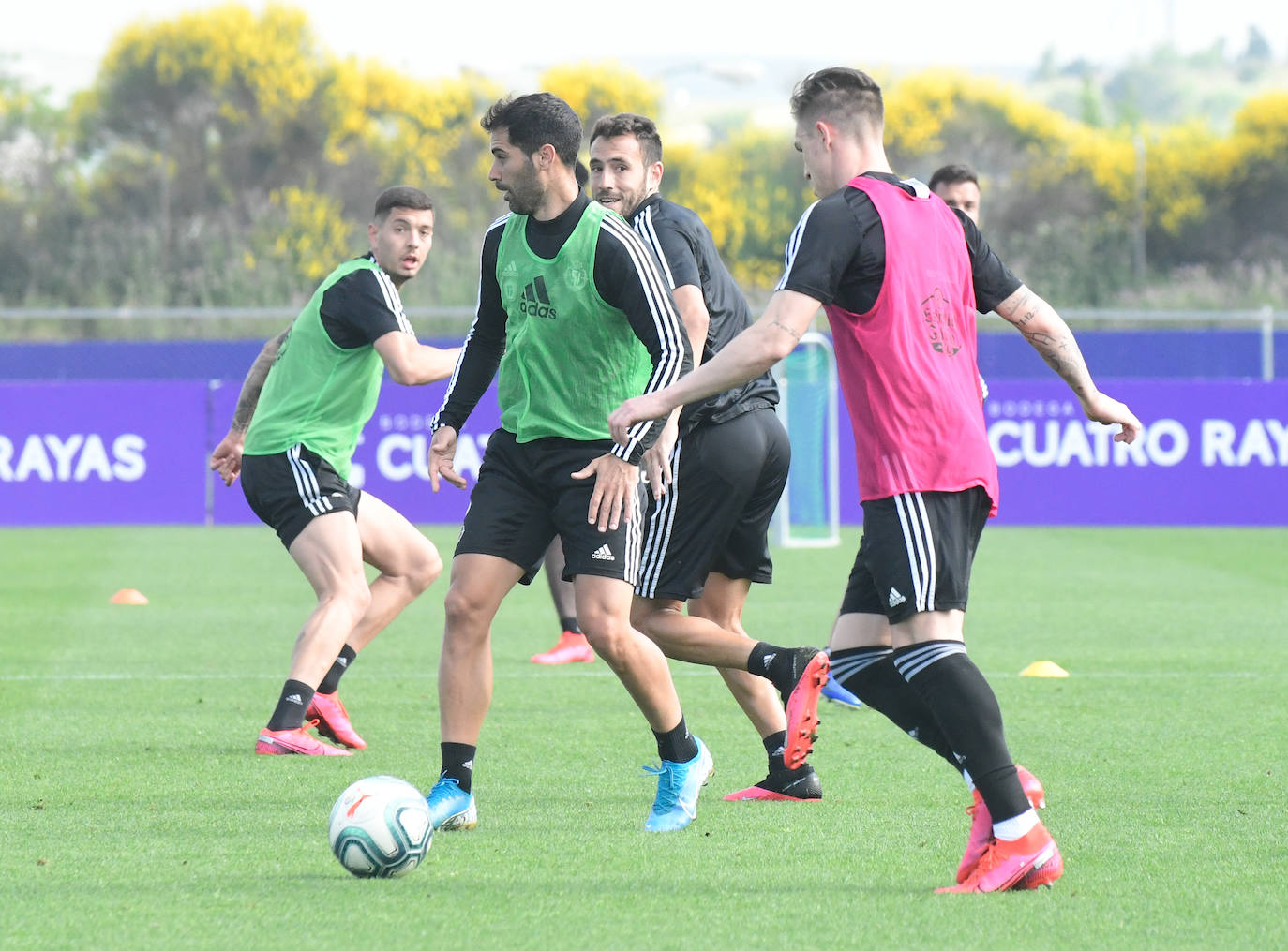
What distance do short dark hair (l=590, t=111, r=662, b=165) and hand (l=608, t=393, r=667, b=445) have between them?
1865 mm

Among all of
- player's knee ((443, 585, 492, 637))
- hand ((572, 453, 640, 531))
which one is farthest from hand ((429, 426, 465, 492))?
hand ((572, 453, 640, 531))

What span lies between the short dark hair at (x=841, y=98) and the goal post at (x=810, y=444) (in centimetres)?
1328

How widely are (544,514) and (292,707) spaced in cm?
171

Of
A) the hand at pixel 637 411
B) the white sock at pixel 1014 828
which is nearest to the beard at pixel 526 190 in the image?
the hand at pixel 637 411

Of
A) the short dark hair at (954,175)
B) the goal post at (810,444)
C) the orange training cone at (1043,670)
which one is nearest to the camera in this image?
the short dark hair at (954,175)

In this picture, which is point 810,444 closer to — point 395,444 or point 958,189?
point 395,444

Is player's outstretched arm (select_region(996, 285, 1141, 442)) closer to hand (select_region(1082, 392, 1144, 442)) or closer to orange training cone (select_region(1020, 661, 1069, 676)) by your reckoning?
hand (select_region(1082, 392, 1144, 442))

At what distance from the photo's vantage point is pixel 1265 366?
68.5 feet

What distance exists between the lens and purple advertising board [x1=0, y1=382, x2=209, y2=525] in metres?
18.6

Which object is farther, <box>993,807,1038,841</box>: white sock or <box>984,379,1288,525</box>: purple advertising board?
<box>984,379,1288,525</box>: purple advertising board

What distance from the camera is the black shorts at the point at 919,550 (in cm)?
450

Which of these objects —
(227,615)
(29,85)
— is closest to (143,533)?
(227,615)

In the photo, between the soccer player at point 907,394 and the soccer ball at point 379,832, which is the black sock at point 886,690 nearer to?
the soccer player at point 907,394

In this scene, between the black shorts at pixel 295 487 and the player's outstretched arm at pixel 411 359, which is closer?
the player's outstretched arm at pixel 411 359
